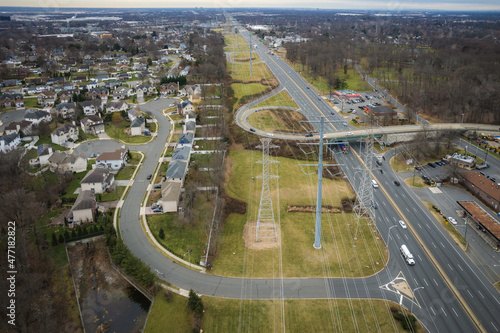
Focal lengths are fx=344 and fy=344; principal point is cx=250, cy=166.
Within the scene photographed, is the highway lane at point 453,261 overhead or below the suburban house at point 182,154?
below

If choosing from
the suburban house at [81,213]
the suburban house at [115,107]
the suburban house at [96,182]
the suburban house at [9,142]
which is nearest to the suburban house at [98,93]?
the suburban house at [115,107]

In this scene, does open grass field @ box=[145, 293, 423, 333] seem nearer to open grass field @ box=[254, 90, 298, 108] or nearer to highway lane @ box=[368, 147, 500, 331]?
highway lane @ box=[368, 147, 500, 331]

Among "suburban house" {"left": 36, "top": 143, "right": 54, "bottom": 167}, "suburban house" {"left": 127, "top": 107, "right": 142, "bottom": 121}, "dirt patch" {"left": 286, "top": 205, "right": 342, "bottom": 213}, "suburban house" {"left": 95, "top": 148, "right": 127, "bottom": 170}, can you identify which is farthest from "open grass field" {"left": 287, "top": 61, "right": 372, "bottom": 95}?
"suburban house" {"left": 36, "top": 143, "right": 54, "bottom": 167}

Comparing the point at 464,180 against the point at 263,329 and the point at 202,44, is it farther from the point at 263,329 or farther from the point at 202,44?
the point at 202,44

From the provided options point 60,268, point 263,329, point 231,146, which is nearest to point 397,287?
point 263,329

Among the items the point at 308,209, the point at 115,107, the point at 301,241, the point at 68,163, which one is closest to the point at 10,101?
the point at 115,107

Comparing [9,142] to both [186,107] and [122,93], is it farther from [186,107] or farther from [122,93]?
[122,93]

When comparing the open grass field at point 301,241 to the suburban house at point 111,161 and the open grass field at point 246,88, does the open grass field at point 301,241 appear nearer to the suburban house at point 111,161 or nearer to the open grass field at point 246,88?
the suburban house at point 111,161
